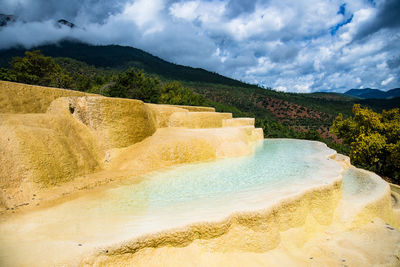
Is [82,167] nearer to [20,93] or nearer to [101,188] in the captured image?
[101,188]

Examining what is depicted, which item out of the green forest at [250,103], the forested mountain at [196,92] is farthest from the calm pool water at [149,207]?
the forested mountain at [196,92]

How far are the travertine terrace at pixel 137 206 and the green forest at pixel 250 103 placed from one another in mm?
5506

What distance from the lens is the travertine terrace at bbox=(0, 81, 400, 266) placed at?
346 cm

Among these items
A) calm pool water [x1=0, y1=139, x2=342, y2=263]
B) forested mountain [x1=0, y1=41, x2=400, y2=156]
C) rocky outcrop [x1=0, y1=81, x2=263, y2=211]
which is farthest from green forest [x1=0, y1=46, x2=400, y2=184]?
calm pool water [x1=0, y1=139, x2=342, y2=263]

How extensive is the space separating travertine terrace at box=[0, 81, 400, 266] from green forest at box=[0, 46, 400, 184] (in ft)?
18.1

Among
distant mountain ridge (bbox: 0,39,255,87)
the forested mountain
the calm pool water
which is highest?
distant mountain ridge (bbox: 0,39,255,87)

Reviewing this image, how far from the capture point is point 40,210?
4809 mm

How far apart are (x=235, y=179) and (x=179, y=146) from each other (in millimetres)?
3351

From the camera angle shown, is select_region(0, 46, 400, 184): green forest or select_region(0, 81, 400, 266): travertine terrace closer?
select_region(0, 81, 400, 266): travertine terrace

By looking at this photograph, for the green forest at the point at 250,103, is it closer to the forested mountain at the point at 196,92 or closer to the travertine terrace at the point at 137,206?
the forested mountain at the point at 196,92

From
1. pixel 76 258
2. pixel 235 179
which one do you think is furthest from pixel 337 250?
pixel 76 258

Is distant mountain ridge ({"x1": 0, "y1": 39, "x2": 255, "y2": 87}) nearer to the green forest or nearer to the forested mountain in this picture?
the forested mountain

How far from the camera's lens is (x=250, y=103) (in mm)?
48094

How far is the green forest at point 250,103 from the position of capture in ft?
45.5
